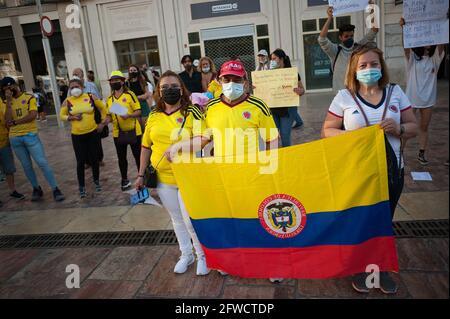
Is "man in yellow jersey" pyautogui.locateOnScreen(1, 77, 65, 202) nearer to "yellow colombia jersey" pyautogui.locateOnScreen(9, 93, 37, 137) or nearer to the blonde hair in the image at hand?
"yellow colombia jersey" pyautogui.locateOnScreen(9, 93, 37, 137)

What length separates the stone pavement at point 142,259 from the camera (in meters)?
2.80

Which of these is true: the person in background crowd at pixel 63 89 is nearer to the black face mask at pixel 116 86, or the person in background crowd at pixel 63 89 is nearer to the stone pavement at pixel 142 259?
the stone pavement at pixel 142 259

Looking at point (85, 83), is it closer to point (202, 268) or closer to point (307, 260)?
point (202, 268)

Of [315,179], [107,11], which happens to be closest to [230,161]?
[315,179]

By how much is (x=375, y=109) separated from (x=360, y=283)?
1.30 meters

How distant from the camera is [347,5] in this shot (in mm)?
3941

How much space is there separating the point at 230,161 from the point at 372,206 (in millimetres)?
1063

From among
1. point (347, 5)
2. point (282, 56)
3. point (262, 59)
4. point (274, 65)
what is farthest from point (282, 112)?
point (347, 5)

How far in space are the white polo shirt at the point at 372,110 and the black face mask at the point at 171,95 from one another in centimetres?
134

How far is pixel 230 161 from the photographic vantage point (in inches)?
110

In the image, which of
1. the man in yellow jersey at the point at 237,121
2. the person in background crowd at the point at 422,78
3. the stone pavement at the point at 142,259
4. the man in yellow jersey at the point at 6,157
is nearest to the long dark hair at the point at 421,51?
the person in background crowd at the point at 422,78
